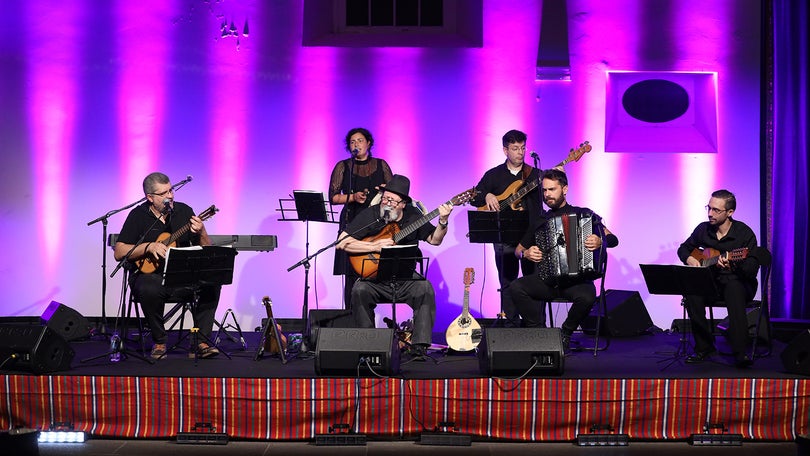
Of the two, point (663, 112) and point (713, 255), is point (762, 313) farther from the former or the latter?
point (663, 112)

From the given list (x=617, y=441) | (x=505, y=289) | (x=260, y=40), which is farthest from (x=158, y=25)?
(x=617, y=441)

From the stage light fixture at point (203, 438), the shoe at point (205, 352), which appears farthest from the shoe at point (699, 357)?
the shoe at point (205, 352)

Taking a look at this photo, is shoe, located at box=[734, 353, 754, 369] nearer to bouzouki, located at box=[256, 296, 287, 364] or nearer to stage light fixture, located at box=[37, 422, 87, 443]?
bouzouki, located at box=[256, 296, 287, 364]

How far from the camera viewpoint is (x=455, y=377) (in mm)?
5465

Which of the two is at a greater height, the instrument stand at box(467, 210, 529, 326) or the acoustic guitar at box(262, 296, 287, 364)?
the instrument stand at box(467, 210, 529, 326)

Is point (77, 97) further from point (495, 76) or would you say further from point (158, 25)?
point (495, 76)

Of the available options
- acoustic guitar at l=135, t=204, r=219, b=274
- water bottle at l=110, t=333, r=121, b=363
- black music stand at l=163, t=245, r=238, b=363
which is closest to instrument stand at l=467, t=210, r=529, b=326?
black music stand at l=163, t=245, r=238, b=363

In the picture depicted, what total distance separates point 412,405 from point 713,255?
2623mm

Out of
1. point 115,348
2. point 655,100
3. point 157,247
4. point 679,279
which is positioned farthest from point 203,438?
point 655,100

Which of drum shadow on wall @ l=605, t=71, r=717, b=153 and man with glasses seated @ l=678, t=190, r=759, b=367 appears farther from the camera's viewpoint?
drum shadow on wall @ l=605, t=71, r=717, b=153

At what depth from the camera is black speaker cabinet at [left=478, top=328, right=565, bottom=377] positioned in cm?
547

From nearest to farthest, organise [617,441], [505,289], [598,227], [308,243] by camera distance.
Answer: [617,441], [598,227], [505,289], [308,243]

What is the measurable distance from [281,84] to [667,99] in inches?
155

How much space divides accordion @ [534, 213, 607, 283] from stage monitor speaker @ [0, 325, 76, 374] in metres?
3.54
